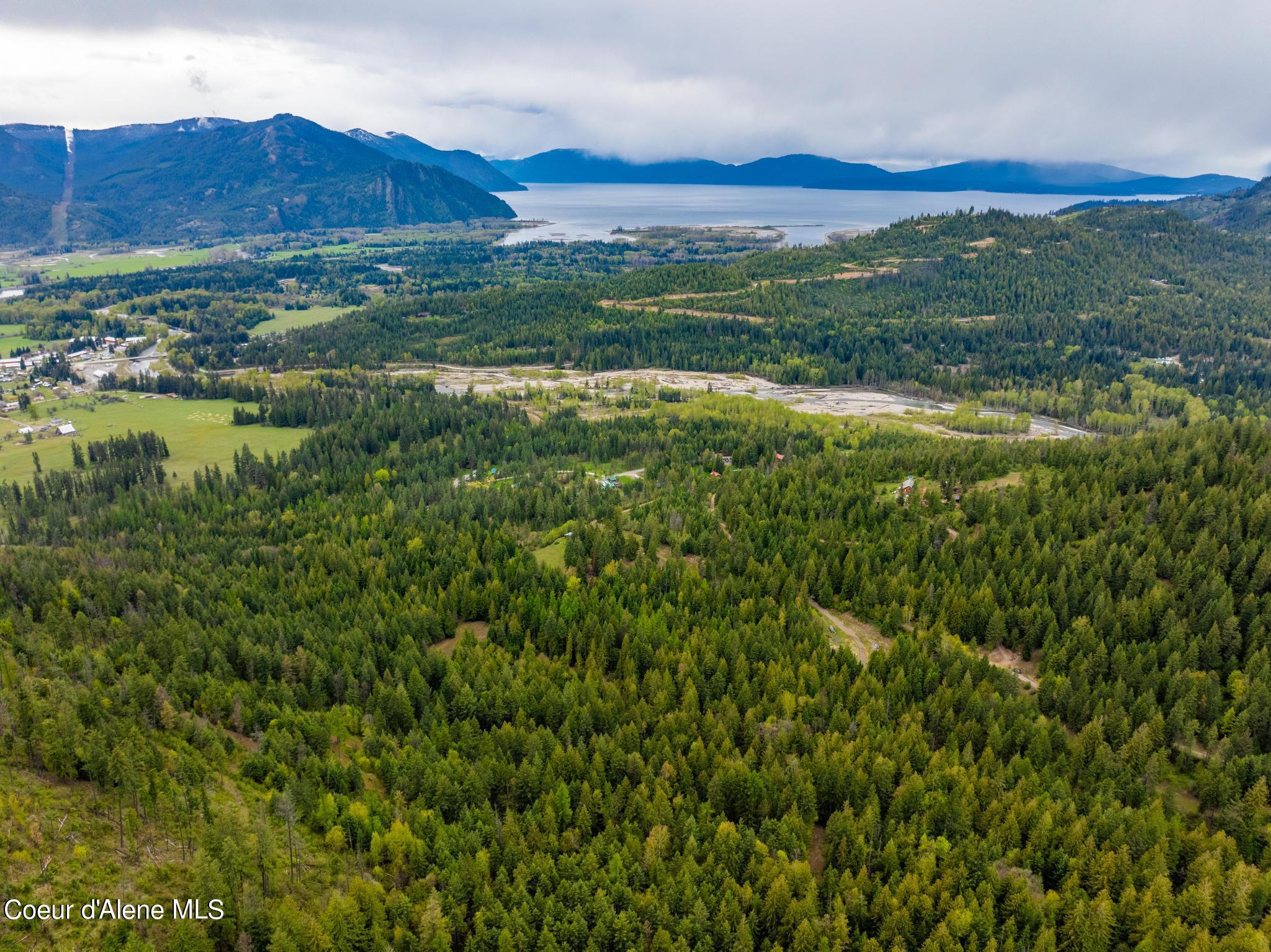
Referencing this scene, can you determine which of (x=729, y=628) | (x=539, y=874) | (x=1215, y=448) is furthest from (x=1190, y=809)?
(x=1215, y=448)

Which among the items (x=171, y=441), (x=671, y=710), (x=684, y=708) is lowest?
(x=671, y=710)

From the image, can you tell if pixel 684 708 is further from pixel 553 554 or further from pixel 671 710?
pixel 553 554

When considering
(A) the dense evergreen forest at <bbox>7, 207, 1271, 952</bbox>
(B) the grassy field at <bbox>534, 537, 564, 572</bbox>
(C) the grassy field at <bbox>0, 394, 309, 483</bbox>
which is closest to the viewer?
(A) the dense evergreen forest at <bbox>7, 207, 1271, 952</bbox>

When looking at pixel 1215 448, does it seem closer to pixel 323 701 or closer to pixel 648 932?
pixel 648 932

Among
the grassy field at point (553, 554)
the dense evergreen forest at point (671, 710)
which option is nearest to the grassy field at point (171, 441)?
the dense evergreen forest at point (671, 710)

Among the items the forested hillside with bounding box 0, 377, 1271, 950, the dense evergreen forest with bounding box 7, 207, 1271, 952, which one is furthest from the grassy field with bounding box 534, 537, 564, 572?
the forested hillside with bounding box 0, 377, 1271, 950

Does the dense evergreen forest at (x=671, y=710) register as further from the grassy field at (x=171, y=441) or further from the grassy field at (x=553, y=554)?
the grassy field at (x=171, y=441)

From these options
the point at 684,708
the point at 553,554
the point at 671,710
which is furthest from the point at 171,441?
the point at 684,708

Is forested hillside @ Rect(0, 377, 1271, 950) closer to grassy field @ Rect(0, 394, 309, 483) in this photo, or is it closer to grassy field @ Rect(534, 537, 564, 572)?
grassy field @ Rect(534, 537, 564, 572)
